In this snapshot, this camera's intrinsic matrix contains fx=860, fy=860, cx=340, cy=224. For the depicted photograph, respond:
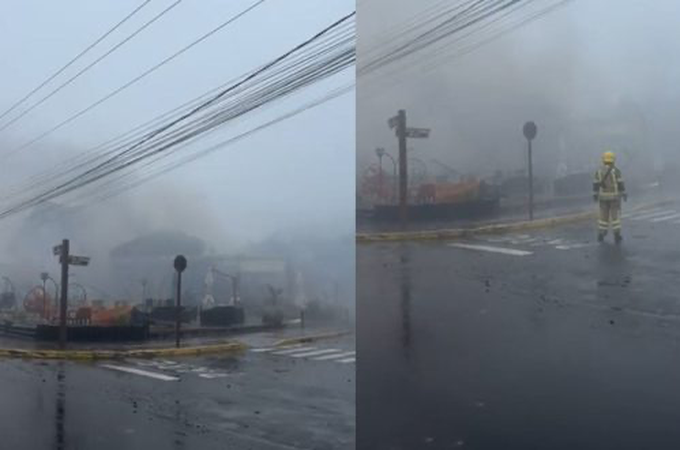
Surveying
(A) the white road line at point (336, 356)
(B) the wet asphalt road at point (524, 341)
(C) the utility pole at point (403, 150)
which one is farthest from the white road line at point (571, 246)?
(A) the white road line at point (336, 356)

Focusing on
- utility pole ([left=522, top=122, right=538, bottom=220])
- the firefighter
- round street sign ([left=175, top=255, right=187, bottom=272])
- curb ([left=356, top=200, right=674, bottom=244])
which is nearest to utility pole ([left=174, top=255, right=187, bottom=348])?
round street sign ([left=175, top=255, right=187, bottom=272])

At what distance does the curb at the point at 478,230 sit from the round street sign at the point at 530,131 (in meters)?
0.15

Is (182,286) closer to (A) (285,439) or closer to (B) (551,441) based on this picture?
(A) (285,439)

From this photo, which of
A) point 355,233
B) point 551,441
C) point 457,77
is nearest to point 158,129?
point 355,233

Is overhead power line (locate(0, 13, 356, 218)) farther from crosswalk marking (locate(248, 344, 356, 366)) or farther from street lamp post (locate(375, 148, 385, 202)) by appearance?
crosswalk marking (locate(248, 344, 356, 366))

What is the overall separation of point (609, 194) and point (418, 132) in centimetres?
38

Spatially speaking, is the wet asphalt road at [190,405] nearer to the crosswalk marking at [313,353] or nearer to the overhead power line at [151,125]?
the crosswalk marking at [313,353]

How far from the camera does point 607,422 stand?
138 cm

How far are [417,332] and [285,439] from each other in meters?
0.34

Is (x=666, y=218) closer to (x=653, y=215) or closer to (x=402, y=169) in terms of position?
(x=653, y=215)

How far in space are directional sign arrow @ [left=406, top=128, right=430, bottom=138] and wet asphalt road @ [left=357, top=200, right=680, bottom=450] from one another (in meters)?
0.21

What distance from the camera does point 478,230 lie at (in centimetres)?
158

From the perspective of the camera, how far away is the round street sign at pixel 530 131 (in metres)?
1.51

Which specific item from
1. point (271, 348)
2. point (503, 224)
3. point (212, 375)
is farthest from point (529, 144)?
point (212, 375)
